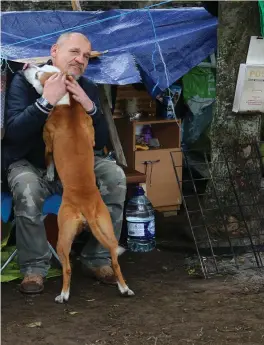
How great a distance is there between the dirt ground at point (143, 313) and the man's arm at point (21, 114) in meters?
1.05

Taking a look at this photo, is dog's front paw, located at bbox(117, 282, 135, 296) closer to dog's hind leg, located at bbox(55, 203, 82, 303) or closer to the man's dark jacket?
dog's hind leg, located at bbox(55, 203, 82, 303)

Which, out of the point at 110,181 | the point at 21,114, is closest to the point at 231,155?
the point at 110,181

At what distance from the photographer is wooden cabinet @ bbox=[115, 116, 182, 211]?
6.02 metres

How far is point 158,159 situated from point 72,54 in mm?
2147

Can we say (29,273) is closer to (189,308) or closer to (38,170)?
(38,170)

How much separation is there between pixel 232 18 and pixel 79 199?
6.35 feet

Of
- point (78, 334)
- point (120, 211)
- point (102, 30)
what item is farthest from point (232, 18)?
point (78, 334)

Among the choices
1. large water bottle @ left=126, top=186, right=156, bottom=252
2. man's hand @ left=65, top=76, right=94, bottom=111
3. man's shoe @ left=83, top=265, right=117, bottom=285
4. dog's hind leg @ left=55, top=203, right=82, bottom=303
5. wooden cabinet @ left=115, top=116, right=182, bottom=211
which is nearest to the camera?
dog's hind leg @ left=55, top=203, right=82, bottom=303

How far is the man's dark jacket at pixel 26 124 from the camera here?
4023 mm

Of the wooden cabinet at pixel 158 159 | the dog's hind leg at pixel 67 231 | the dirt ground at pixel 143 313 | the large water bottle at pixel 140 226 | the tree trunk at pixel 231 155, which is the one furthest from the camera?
the wooden cabinet at pixel 158 159

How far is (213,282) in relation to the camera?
429cm

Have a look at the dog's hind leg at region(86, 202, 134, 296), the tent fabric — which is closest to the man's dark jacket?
the tent fabric

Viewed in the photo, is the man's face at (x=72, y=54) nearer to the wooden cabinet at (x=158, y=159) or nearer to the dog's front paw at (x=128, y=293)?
the dog's front paw at (x=128, y=293)

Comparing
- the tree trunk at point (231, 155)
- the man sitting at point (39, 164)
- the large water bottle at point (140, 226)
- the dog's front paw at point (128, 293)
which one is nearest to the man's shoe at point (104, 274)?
the man sitting at point (39, 164)
